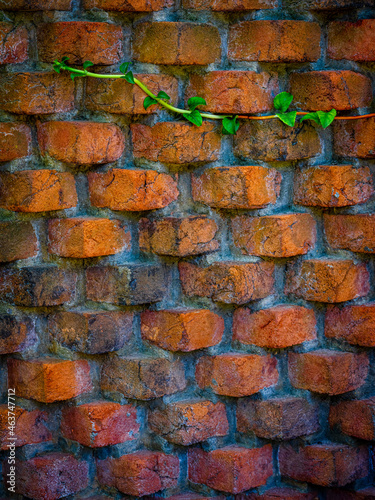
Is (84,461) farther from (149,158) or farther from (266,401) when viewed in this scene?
(149,158)

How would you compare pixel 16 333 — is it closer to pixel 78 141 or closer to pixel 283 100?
pixel 78 141

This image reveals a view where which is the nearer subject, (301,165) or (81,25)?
(81,25)

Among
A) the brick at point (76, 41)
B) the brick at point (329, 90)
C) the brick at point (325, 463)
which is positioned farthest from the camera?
the brick at point (325, 463)

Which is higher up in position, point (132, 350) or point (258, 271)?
point (258, 271)

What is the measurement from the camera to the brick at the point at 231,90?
1.84 m

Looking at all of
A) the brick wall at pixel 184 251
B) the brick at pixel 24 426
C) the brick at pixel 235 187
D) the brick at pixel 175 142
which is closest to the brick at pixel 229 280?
the brick wall at pixel 184 251

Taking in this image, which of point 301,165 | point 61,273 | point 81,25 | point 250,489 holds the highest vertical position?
point 81,25

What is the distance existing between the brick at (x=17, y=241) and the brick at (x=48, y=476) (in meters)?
0.56

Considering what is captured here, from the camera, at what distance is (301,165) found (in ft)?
6.40

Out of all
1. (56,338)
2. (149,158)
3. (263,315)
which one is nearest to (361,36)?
(149,158)

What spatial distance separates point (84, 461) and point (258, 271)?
72 centimetres

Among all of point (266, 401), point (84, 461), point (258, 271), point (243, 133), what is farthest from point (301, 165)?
point (84, 461)

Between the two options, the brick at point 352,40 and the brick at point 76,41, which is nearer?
the brick at point 76,41

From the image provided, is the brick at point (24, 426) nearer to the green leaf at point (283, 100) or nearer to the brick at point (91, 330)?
the brick at point (91, 330)
